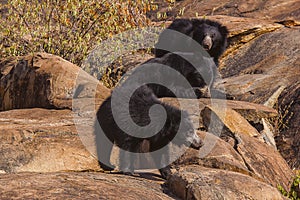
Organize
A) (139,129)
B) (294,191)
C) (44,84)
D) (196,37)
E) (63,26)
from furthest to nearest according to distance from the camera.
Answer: (63,26)
(44,84)
(196,37)
(294,191)
(139,129)

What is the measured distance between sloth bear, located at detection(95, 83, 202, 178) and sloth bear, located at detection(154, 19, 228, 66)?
5.74 feet

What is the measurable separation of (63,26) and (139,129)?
243 inches

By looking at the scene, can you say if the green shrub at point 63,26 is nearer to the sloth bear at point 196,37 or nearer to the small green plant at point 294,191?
the sloth bear at point 196,37

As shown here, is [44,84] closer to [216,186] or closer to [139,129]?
[139,129]

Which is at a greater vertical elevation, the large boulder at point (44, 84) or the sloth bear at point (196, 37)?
the sloth bear at point (196, 37)

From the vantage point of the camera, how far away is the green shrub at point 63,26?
10.6 meters

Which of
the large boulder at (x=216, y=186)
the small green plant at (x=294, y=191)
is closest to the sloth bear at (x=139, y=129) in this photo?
the large boulder at (x=216, y=186)

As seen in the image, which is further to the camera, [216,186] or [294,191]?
[294,191]

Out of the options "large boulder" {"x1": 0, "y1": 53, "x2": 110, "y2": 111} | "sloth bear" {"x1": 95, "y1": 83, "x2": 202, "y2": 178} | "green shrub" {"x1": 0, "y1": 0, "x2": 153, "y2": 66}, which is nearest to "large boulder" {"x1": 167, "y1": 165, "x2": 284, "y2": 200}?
"sloth bear" {"x1": 95, "y1": 83, "x2": 202, "y2": 178}

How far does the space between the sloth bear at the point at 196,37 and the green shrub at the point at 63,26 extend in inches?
118

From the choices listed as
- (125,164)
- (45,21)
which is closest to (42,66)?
(125,164)

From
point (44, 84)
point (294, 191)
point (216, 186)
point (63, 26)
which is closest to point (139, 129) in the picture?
point (216, 186)

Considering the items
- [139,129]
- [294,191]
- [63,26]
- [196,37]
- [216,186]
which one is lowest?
[294,191]

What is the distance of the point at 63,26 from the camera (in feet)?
36.5
